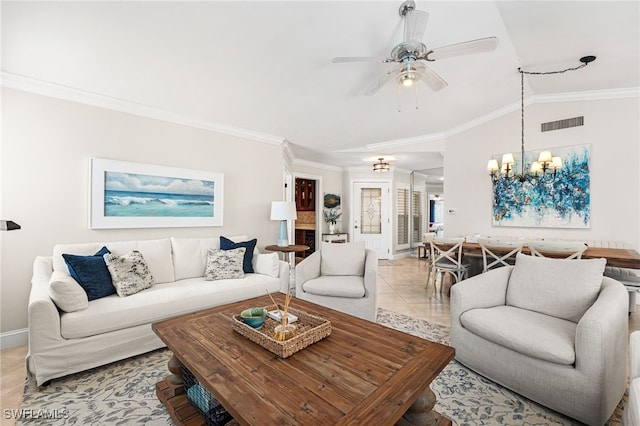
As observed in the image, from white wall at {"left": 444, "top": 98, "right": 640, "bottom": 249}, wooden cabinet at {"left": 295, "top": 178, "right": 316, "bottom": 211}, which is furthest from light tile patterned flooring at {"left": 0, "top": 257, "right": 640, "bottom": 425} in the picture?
wooden cabinet at {"left": 295, "top": 178, "right": 316, "bottom": 211}

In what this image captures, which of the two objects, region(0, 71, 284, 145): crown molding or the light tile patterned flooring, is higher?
region(0, 71, 284, 145): crown molding

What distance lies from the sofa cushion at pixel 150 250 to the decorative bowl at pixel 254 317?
5.61ft

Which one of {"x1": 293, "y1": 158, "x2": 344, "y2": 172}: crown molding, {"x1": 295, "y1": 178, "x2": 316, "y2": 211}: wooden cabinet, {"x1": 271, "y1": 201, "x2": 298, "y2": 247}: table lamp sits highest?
{"x1": 293, "y1": 158, "x2": 344, "y2": 172}: crown molding

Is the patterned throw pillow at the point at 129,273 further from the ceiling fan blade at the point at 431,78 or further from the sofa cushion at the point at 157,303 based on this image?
the ceiling fan blade at the point at 431,78

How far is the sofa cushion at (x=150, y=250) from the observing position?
8.93 feet

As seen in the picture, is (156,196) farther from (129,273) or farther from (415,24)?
(415,24)

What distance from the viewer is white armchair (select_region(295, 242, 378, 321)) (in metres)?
2.96

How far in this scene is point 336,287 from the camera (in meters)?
2.99

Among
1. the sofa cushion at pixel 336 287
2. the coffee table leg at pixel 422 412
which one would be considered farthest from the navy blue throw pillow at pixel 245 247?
the coffee table leg at pixel 422 412

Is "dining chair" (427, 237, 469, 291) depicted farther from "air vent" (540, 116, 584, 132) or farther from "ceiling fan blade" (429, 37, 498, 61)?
"ceiling fan blade" (429, 37, 498, 61)

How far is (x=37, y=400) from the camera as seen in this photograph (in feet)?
6.08

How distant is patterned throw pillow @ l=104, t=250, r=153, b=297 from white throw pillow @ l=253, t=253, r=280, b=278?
1134 millimetres

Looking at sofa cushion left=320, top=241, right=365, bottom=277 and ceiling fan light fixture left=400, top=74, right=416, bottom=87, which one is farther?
sofa cushion left=320, top=241, right=365, bottom=277

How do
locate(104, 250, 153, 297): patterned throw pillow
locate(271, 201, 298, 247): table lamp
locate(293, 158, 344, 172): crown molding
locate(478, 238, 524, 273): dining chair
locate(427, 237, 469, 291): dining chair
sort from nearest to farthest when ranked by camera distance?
locate(104, 250, 153, 297): patterned throw pillow
locate(478, 238, 524, 273): dining chair
locate(427, 237, 469, 291): dining chair
locate(271, 201, 298, 247): table lamp
locate(293, 158, 344, 172): crown molding
